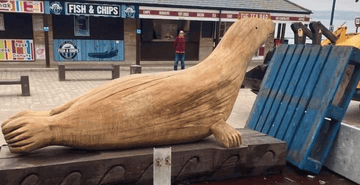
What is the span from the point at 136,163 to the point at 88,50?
1043cm

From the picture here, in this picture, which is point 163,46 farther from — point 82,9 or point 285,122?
point 285,122

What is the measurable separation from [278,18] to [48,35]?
9.74m

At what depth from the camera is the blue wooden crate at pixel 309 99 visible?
3.19 metres

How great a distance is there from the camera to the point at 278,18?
1345cm

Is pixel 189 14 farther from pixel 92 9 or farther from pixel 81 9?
pixel 81 9

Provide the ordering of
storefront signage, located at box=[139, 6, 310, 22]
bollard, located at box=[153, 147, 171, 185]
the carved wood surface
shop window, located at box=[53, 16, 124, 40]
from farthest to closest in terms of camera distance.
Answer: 1. shop window, located at box=[53, 16, 124, 40]
2. storefront signage, located at box=[139, 6, 310, 22]
3. the carved wood surface
4. bollard, located at box=[153, 147, 171, 185]

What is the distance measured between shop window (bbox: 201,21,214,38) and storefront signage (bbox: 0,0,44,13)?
686 cm

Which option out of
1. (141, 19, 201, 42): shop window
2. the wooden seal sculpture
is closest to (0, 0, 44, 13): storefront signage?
(141, 19, 201, 42): shop window

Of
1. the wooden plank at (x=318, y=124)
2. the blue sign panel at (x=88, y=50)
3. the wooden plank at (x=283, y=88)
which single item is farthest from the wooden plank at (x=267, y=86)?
the blue sign panel at (x=88, y=50)

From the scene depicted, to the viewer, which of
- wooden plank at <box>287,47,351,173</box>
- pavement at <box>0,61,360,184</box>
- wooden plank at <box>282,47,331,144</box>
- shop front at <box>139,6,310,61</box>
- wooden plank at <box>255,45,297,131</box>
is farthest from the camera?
shop front at <box>139,6,310,61</box>

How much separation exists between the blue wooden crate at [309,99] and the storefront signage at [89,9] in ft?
27.1

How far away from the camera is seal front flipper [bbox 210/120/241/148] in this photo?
2.84m

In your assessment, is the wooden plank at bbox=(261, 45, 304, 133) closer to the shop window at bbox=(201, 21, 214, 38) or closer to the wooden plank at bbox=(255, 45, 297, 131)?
the wooden plank at bbox=(255, 45, 297, 131)

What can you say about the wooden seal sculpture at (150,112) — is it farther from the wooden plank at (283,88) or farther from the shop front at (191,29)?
the shop front at (191,29)
